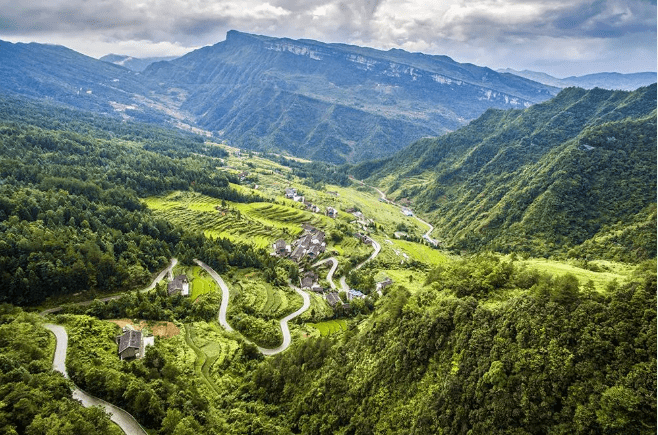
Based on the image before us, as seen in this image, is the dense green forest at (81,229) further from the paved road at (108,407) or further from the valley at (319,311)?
the paved road at (108,407)

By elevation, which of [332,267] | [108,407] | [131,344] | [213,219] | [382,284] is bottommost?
[332,267]

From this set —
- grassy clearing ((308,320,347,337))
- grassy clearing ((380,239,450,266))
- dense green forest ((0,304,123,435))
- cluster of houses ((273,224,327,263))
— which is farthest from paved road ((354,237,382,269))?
dense green forest ((0,304,123,435))

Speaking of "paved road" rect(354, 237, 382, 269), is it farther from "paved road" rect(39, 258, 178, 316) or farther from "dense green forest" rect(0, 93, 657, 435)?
"paved road" rect(39, 258, 178, 316)

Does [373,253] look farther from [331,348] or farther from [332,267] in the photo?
[331,348]

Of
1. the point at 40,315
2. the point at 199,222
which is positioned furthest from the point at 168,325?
the point at 199,222

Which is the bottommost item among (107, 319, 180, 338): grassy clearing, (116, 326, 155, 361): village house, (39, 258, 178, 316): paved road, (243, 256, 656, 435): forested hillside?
(107, 319, 180, 338): grassy clearing

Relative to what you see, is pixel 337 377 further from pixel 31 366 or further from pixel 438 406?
pixel 31 366

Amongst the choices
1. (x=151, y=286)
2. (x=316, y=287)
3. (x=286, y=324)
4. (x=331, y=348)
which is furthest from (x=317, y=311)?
(x=151, y=286)
